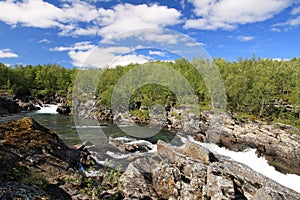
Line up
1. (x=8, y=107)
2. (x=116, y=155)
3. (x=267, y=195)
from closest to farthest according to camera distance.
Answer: (x=267, y=195)
(x=116, y=155)
(x=8, y=107)

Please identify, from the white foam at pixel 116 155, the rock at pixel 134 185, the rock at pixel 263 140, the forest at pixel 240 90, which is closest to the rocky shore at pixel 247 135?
the rock at pixel 263 140

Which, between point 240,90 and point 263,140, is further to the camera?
point 240,90

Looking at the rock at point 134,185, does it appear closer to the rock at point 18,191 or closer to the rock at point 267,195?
the rock at point 18,191

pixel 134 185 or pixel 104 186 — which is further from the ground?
pixel 104 186

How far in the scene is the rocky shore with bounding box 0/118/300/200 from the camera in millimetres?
9742

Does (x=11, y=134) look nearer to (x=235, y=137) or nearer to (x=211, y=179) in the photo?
(x=211, y=179)

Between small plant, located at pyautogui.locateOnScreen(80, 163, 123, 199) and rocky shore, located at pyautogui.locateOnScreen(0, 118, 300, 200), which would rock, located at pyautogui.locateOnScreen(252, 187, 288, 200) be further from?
small plant, located at pyautogui.locateOnScreen(80, 163, 123, 199)

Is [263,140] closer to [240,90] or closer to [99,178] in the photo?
[240,90]

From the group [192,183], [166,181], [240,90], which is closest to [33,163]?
[166,181]

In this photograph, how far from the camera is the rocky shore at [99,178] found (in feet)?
32.0

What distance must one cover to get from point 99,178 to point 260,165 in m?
21.8

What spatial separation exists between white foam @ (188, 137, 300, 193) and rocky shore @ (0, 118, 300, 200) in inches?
371

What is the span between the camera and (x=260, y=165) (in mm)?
27078

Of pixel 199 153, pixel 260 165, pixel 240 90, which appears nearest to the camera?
pixel 199 153
